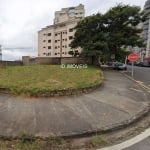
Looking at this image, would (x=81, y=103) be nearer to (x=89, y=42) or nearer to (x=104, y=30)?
(x=89, y=42)

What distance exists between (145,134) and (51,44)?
70.9m

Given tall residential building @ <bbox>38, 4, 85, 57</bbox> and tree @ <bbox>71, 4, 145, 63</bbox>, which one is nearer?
tree @ <bbox>71, 4, 145, 63</bbox>

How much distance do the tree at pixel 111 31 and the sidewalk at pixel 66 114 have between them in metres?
12.9

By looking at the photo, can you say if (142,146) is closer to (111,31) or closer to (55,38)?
(111,31)

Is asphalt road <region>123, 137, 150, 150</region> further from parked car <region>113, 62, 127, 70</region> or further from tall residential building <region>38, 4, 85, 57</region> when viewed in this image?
tall residential building <region>38, 4, 85, 57</region>

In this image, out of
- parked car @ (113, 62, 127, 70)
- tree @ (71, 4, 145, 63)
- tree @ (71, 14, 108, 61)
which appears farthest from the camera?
parked car @ (113, 62, 127, 70)

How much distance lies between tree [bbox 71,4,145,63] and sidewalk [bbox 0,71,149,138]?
42.4 ft

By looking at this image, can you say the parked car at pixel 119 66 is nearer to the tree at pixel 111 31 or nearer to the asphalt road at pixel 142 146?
the tree at pixel 111 31

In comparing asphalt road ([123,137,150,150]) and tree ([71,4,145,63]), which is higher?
tree ([71,4,145,63])

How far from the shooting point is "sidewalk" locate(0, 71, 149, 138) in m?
5.62

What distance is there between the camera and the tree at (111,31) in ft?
70.5

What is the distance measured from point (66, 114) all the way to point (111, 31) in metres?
17.5

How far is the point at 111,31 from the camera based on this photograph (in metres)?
22.7

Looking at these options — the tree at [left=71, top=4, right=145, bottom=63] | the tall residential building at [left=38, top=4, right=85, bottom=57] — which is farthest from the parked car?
the tall residential building at [left=38, top=4, right=85, bottom=57]
